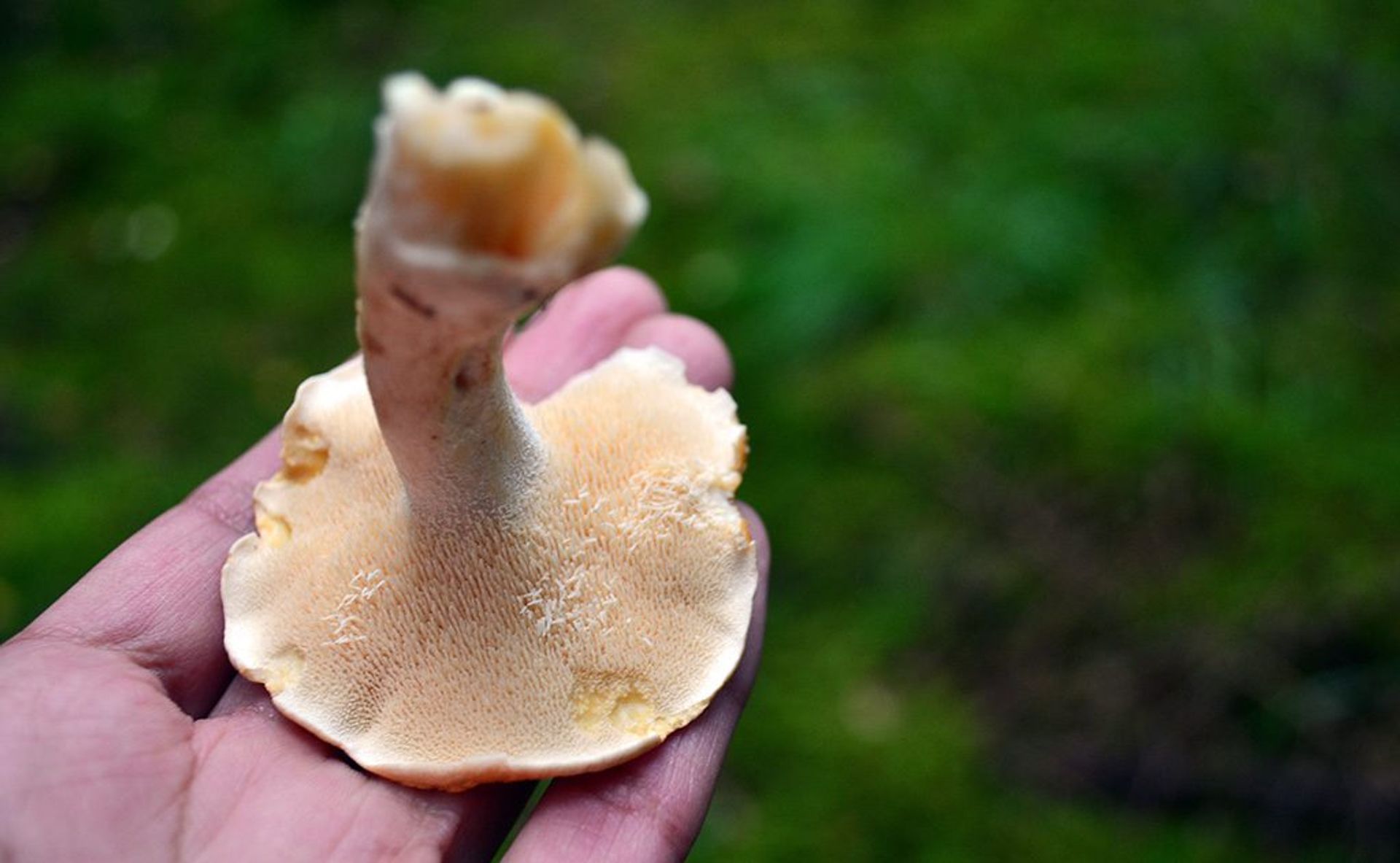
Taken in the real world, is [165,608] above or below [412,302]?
below

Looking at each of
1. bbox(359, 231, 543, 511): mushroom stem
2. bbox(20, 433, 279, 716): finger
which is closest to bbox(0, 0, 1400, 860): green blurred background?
bbox(20, 433, 279, 716): finger

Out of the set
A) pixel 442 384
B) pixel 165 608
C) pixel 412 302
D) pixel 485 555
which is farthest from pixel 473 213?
pixel 165 608

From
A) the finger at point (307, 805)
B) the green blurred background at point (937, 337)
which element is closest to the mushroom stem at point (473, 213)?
the finger at point (307, 805)

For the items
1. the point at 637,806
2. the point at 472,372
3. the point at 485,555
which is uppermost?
the point at 472,372

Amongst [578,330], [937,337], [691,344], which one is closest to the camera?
[691,344]

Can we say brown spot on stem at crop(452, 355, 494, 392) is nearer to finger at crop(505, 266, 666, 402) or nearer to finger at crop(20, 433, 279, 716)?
finger at crop(20, 433, 279, 716)

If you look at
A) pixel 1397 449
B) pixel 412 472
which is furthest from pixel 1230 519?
pixel 412 472

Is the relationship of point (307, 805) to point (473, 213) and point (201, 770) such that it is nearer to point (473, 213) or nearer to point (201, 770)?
point (201, 770)

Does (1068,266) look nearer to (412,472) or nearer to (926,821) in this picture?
(926,821)
